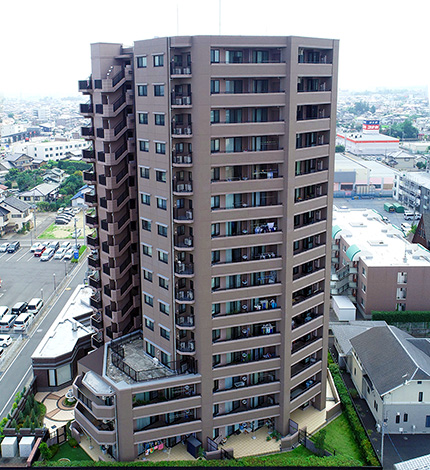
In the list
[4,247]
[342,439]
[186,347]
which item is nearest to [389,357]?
[342,439]

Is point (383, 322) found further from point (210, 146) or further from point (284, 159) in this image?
point (210, 146)

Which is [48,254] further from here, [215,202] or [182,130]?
[182,130]

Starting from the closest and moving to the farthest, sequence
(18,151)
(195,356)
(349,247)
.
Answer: (195,356) → (349,247) → (18,151)

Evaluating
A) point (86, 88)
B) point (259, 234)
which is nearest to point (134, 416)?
point (259, 234)

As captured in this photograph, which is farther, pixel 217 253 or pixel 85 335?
pixel 85 335

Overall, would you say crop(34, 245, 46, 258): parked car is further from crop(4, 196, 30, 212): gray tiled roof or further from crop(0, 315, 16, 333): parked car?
crop(0, 315, 16, 333): parked car
